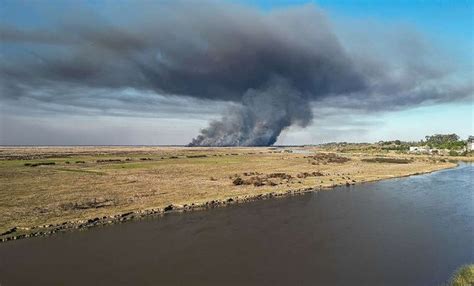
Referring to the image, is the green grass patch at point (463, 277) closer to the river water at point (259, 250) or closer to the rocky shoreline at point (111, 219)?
the river water at point (259, 250)

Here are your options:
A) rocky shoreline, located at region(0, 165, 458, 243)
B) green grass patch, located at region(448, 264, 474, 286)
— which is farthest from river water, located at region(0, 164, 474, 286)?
rocky shoreline, located at region(0, 165, 458, 243)

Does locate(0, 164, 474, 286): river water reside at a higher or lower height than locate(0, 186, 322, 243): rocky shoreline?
lower

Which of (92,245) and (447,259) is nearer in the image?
(447,259)

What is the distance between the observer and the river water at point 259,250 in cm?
2216

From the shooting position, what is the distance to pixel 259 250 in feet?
90.2

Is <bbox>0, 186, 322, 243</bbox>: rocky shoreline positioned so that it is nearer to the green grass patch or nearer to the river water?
the river water

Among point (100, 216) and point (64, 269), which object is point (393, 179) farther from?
point (64, 269)

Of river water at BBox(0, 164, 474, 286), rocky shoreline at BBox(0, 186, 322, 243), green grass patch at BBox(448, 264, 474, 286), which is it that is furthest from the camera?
rocky shoreline at BBox(0, 186, 322, 243)

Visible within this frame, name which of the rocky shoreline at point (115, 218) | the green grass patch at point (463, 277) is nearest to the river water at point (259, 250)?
the green grass patch at point (463, 277)

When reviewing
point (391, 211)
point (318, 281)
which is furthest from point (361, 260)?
point (391, 211)

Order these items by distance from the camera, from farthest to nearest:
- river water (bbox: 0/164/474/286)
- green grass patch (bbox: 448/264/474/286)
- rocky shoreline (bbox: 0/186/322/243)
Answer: rocky shoreline (bbox: 0/186/322/243)
river water (bbox: 0/164/474/286)
green grass patch (bbox: 448/264/474/286)

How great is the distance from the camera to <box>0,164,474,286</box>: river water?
22156 millimetres

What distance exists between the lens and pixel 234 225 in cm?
3509

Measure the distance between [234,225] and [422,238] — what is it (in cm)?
1630
